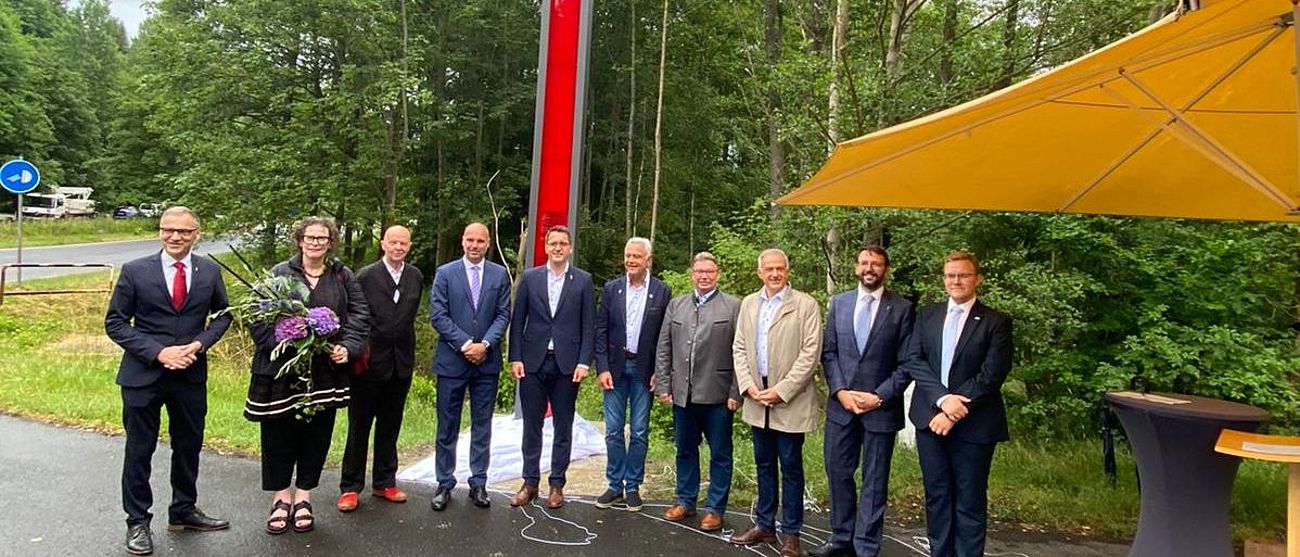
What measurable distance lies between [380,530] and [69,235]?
31.1 meters

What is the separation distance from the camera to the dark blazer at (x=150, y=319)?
12.0ft

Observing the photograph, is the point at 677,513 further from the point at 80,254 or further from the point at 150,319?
the point at 80,254

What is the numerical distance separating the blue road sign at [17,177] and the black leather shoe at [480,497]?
11.0m

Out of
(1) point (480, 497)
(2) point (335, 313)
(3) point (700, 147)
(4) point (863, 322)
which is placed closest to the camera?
(4) point (863, 322)

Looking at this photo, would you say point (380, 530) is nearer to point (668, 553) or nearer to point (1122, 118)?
point (668, 553)

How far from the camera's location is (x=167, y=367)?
3.69 meters

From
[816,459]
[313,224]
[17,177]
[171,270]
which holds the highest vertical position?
[17,177]

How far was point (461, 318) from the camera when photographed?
4539 mm

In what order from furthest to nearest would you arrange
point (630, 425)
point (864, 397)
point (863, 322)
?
point (630, 425) < point (863, 322) < point (864, 397)

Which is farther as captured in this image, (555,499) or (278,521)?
(555,499)

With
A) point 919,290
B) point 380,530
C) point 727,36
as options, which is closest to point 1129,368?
point 919,290

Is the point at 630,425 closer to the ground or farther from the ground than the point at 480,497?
farther from the ground

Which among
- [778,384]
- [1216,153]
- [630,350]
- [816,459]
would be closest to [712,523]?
[778,384]

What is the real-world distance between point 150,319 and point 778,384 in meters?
3.17
